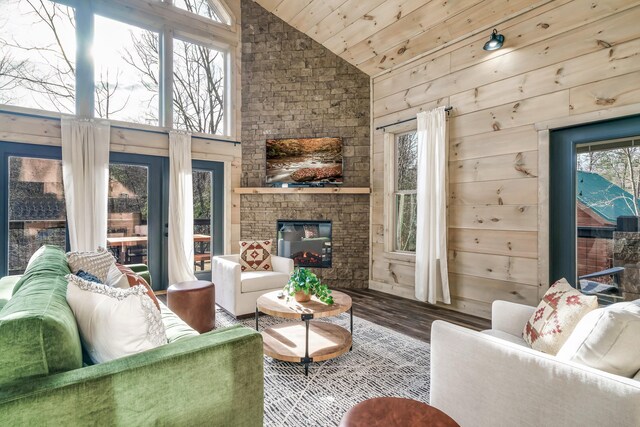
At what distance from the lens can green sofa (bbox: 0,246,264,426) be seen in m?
0.98

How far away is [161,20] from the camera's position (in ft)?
15.6

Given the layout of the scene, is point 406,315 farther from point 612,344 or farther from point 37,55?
point 37,55

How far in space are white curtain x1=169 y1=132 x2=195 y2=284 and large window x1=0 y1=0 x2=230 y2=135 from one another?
0.43m

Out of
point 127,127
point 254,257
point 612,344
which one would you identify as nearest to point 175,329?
point 612,344

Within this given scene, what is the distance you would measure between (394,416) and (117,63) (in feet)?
17.1

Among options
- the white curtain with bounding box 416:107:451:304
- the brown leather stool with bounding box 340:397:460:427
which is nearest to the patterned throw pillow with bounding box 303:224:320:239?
the white curtain with bounding box 416:107:451:304

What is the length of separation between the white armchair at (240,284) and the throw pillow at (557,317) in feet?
8.49

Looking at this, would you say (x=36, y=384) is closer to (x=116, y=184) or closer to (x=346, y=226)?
(x=116, y=184)

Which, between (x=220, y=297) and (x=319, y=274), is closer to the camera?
(x=220, y=297)

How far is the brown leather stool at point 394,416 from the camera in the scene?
116cm

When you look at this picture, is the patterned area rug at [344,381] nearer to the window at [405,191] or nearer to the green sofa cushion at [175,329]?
the green sofa cushion at [175,329]

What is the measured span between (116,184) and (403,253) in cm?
395

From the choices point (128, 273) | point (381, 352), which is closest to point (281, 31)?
point (128, 273)

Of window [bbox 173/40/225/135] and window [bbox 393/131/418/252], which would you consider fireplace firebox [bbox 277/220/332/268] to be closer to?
window [bbox 393/131/418/252]
